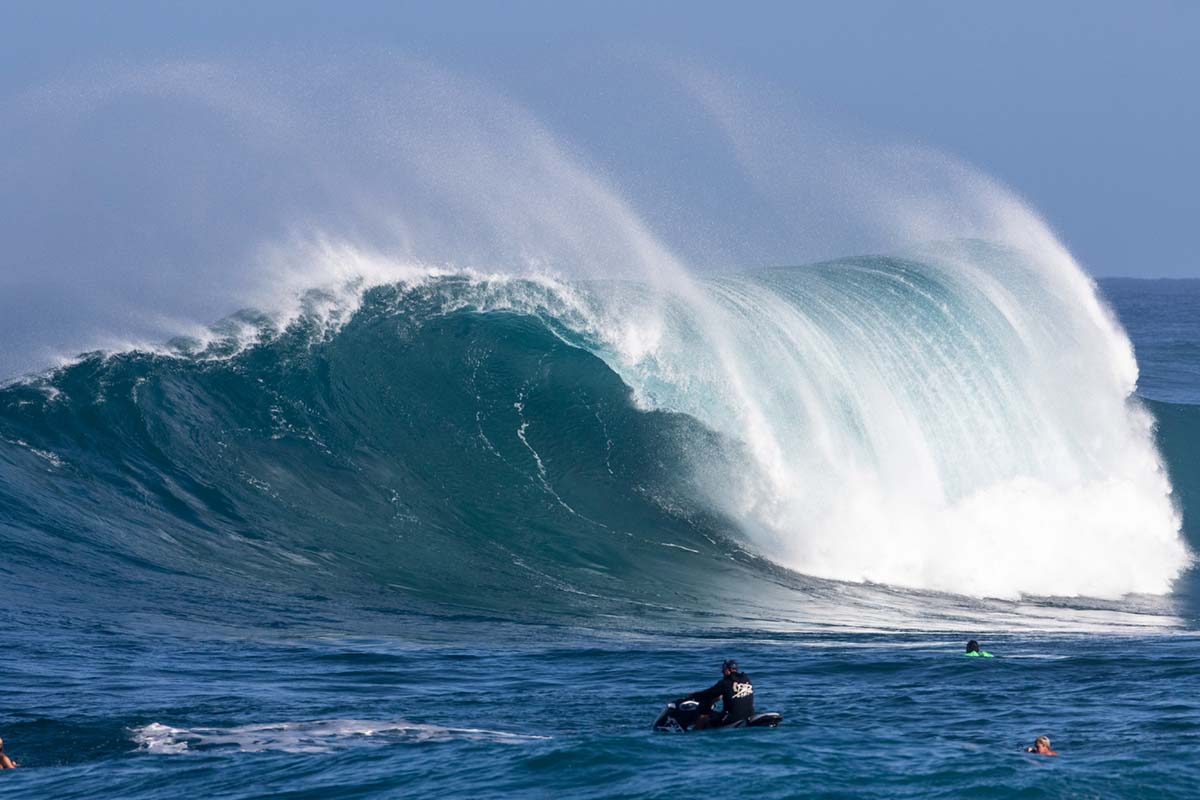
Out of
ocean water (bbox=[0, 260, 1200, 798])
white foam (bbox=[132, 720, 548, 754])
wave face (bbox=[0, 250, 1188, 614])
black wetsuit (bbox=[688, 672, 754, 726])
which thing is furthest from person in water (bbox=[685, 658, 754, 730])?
wave face (bbox=[0, 250, 1188, 614])

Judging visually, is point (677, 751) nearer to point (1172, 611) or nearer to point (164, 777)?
point (164, 777)

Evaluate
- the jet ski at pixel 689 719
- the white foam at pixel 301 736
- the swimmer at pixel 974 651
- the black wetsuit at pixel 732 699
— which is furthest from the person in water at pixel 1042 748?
the swimmer at pixel 974 651

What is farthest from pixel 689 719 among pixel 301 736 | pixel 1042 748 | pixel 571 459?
pixel 571 459

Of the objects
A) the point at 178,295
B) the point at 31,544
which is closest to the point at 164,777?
the point at 31,544

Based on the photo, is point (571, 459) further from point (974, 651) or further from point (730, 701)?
point (730, 701)

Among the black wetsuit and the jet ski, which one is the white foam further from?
the black wetsuit

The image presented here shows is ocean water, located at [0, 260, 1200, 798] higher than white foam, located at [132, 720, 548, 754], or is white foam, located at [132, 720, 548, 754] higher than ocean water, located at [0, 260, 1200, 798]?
ocean water, located at [0, 260, 1200, 798]
